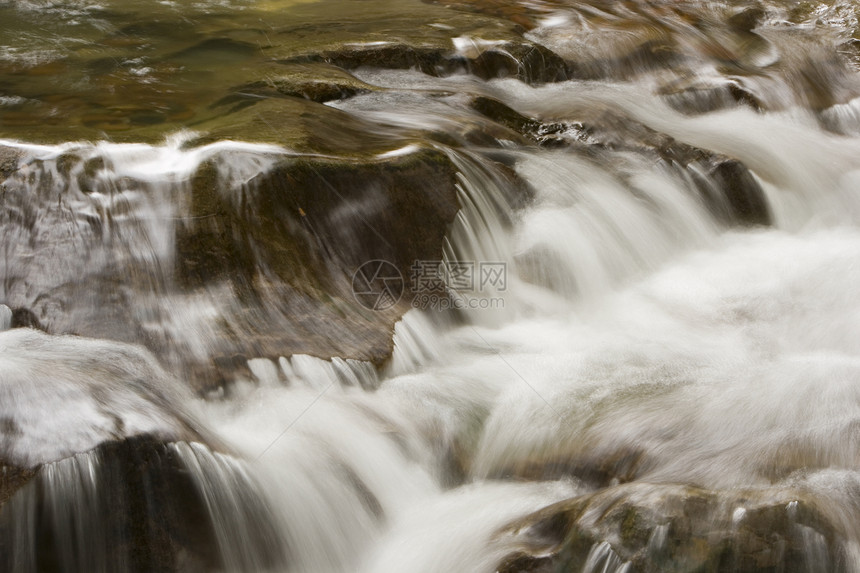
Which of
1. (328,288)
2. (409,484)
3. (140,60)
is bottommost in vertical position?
(409,484)

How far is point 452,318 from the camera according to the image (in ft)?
15.9

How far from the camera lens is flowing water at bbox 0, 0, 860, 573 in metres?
3.35

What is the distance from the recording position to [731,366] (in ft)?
14.4

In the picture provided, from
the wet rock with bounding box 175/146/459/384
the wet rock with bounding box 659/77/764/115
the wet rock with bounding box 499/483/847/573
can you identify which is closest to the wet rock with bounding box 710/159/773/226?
the wet rock with bounding box 659/77/764/115

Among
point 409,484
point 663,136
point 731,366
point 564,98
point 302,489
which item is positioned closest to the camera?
point 302,489

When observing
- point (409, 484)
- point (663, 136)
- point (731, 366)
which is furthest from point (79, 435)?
point (663, 136)

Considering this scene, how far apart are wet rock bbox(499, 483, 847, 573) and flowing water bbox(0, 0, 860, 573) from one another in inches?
0.7

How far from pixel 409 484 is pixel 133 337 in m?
1.40

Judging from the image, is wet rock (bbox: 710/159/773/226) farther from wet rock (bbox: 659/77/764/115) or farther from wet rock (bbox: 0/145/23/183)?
wet rock (bbox: 0/145/23/183)

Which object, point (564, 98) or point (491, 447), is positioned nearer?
point (491, 447)

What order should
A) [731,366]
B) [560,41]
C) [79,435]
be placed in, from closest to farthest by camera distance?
1. [79,435]
2. [731,366]
3. [560,41]

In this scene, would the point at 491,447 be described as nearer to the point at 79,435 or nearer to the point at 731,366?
the point at 731,366

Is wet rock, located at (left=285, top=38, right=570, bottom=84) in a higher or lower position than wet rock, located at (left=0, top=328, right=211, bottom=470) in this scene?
higher

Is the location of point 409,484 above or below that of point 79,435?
below
